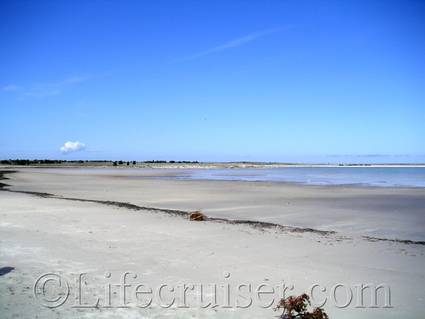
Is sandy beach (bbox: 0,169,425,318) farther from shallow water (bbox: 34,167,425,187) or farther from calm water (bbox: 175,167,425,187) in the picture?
shallow water (bbox: 34,167,425,187)

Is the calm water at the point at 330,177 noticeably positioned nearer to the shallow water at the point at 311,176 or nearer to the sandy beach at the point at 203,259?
the shallow water at the point at 311,176

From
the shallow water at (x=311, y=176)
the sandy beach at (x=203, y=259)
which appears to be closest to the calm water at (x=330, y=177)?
the shallow water at (x=311, y=176)

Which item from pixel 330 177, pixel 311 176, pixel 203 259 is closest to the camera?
pixel 203 259

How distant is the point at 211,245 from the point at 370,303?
399 centimetres

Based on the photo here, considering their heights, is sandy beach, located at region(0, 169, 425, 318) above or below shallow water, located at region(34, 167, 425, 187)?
below

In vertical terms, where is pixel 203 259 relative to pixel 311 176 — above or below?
below

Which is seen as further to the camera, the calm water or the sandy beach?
the calm water

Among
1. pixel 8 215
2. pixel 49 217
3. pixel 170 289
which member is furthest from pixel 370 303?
pixel 8 215

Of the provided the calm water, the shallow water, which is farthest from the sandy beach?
the shallow water

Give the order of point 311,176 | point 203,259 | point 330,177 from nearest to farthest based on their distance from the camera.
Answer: point 203,259
point 330,177
point 311,176

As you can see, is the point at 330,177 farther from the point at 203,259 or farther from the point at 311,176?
the point at 203,259

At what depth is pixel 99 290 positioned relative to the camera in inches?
230

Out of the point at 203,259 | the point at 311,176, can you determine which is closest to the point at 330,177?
the point at 311,176

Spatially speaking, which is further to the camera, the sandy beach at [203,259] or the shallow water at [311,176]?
the shallow water at [311,176]
